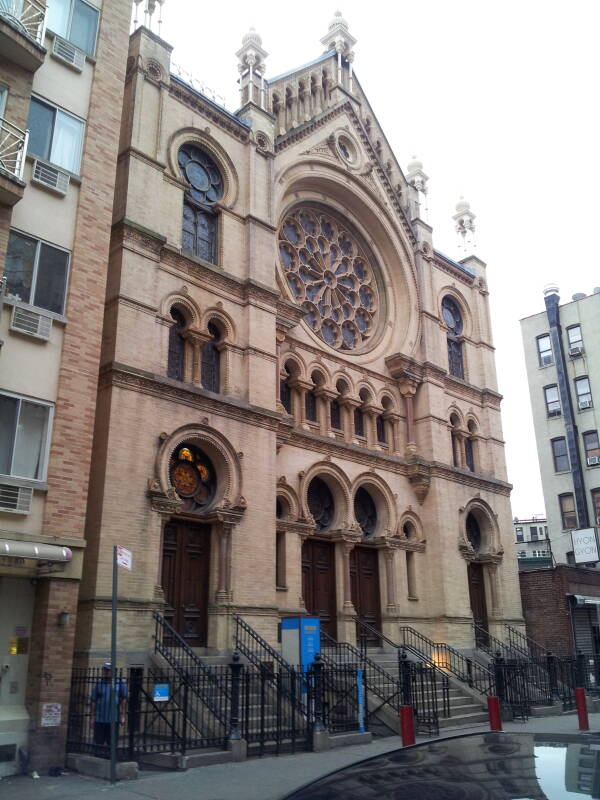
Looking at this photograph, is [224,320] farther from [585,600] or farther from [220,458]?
[585,600]

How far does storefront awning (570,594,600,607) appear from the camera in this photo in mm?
29984

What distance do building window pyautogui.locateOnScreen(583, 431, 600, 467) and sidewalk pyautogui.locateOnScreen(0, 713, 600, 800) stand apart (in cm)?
3446

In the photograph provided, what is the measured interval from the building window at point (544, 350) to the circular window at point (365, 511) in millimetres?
26754

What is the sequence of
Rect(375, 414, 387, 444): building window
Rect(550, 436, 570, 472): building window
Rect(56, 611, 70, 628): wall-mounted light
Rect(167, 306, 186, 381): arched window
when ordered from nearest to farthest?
Rect(56, 611, 70, 628): wall-mounted light < Rect(167, 306, 186, 381): arched window < Rect(375, 414, 387, 444): building window < Rect(550, 436, 570, 472): building window

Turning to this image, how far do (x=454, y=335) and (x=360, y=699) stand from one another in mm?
18726

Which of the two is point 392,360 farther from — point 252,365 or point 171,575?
point 171,575

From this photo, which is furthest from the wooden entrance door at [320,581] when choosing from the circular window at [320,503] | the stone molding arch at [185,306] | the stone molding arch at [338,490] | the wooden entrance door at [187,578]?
the stone molding arch at [185,306]

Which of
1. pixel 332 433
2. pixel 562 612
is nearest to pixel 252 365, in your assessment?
pixel 332 433

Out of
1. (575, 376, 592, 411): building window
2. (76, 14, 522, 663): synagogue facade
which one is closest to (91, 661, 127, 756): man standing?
(76, 14, 522, 663): synagogue facade

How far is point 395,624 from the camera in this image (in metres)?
24.4

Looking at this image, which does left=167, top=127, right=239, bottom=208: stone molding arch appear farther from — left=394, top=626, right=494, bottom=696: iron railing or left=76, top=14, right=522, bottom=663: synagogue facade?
left=394, top=626, right=494, bottom=696: iron railing

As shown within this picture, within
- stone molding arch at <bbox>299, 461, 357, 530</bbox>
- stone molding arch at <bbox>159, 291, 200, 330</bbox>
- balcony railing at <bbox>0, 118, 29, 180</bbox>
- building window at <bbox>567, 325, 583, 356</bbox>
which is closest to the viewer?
balcony railing at <bbox>0, 118, 29, 180</bbox>

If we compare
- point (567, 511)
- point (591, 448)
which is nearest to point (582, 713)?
point (567, 511)

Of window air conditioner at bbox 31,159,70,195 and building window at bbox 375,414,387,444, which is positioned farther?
building window at bbox 375,414,387,444
